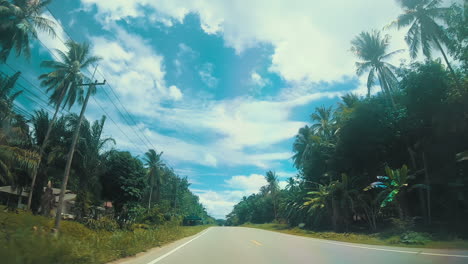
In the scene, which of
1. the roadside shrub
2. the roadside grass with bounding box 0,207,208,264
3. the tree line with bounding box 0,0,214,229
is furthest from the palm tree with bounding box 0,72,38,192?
the roadside grass with bounding box 0,207,208,264

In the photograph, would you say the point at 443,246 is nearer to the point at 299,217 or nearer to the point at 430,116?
the point at 430,116

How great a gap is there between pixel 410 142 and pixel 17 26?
28.8 m

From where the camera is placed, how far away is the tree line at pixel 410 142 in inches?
699

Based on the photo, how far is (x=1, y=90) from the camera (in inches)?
683

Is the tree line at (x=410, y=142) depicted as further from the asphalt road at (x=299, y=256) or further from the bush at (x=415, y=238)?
the asphalt road at (x=299, y=256)

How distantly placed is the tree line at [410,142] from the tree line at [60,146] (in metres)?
16.0

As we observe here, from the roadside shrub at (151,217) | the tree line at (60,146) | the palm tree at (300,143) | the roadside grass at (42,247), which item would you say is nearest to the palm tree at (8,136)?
the tree line at (60,146)

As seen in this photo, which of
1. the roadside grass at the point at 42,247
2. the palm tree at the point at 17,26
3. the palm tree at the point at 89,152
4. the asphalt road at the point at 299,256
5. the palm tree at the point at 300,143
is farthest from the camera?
the palm tree at the point at 300,143

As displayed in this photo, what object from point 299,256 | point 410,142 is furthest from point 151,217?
point 410,142

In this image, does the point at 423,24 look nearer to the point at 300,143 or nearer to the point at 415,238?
the point at 415,238

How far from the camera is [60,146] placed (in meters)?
28.4

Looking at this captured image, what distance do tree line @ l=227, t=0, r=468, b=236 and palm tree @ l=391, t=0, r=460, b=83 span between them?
7cm

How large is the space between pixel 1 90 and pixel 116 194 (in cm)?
2057

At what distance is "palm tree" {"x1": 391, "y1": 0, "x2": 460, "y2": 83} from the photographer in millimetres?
20844
